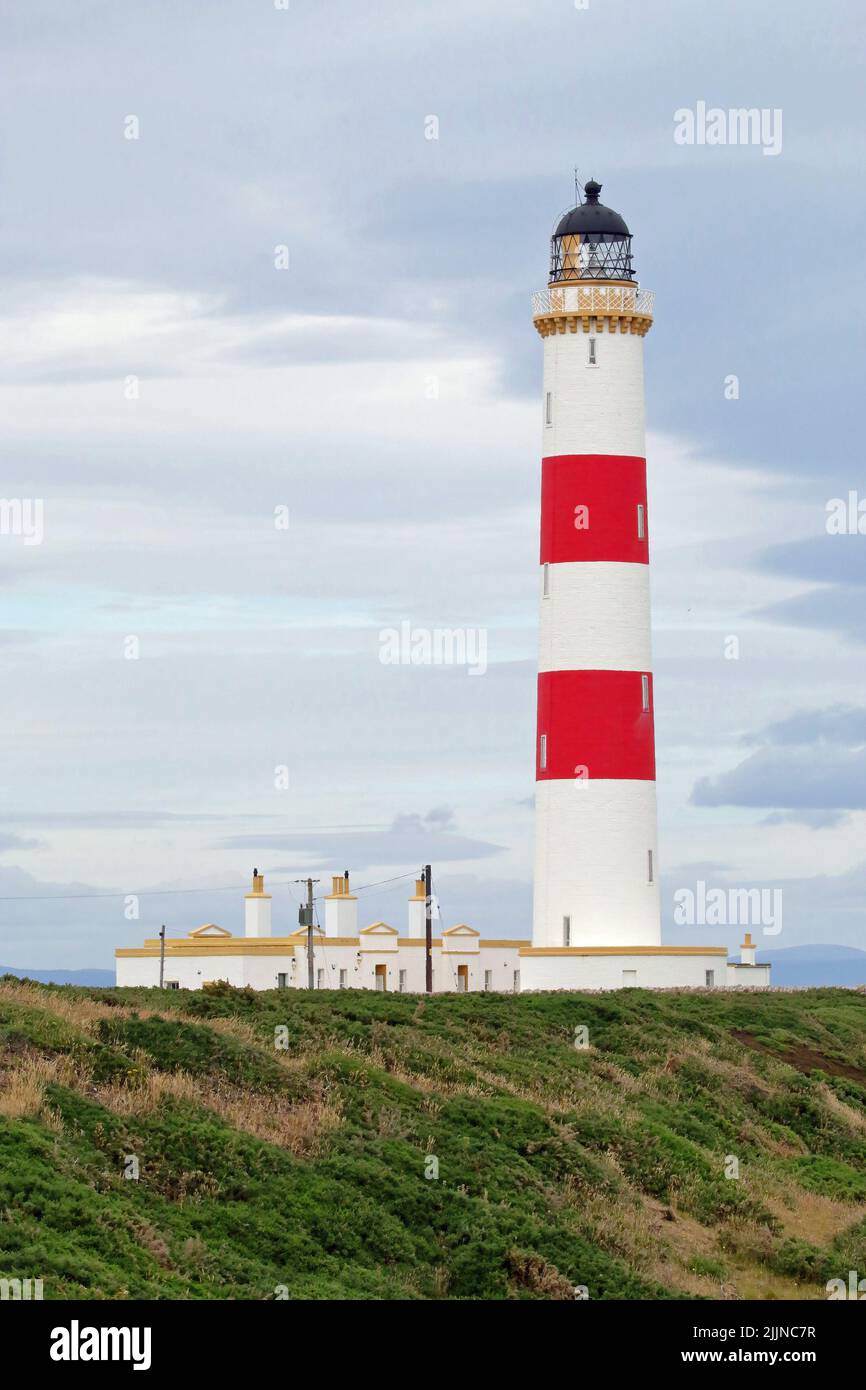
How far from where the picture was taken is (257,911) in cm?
6206

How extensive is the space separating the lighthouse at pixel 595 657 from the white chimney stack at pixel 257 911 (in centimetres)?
1258

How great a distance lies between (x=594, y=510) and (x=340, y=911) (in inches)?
661

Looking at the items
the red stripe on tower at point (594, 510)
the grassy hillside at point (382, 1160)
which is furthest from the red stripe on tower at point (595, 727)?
the grassy hillside at point (382, 1160)

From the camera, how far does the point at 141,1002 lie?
32.6 m

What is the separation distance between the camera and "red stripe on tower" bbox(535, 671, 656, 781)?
164 feet

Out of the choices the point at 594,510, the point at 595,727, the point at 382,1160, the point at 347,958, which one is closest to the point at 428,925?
the point at 347,958

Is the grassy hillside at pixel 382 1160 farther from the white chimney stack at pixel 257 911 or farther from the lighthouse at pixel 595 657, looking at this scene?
the white chimney stack at pixel 257 911

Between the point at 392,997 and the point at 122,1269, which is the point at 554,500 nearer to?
the point at 392,997

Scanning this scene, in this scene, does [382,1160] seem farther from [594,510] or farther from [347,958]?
[347,958]

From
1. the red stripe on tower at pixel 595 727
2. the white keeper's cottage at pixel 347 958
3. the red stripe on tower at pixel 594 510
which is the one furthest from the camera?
the white keeper's cottage at pixel 347 958

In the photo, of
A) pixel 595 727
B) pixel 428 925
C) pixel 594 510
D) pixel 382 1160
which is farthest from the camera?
pixel 428 925

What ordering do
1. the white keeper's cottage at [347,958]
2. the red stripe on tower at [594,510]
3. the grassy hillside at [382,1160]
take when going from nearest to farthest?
the grassy hillside at [382,1160] < the red stripe on tower at [594,510] < the white keeper's cottage at [347,958]

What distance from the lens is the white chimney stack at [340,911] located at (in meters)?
61.2
